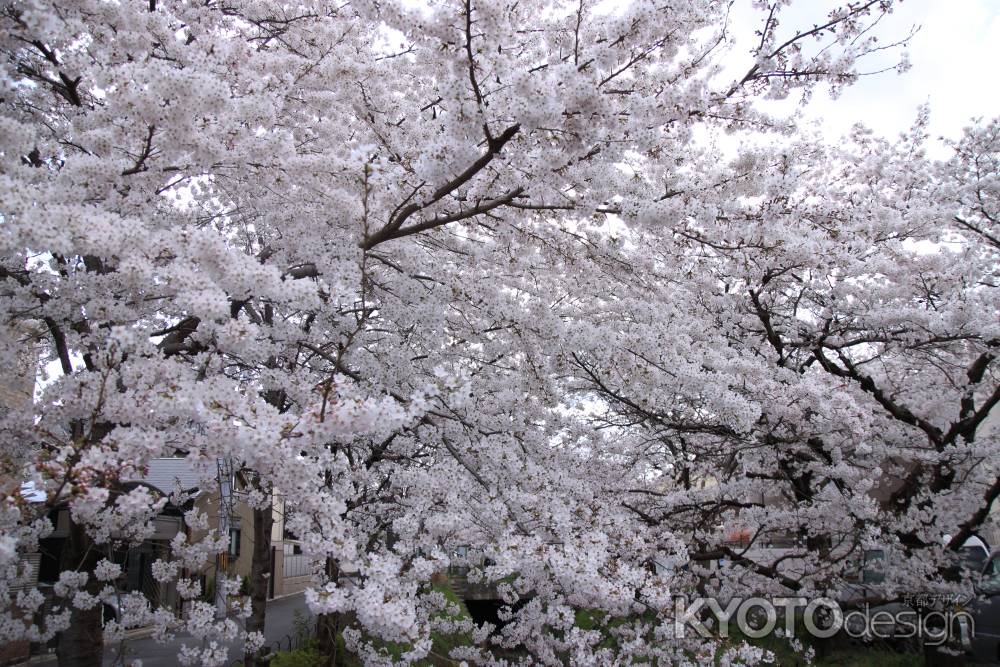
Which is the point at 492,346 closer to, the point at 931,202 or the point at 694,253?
the point at 694,253

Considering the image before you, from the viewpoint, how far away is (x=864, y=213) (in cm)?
762

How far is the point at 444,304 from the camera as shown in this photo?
229 inches

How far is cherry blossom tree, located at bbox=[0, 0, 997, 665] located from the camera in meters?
3.65

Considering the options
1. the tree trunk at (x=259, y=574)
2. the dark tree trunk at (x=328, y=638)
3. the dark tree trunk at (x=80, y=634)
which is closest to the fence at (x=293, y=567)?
the dark tree trunk at (x=328, y=638)

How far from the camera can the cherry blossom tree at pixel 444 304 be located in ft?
12.0

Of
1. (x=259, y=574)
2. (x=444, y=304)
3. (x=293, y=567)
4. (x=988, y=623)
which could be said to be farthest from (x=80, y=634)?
(x=293, y=567)

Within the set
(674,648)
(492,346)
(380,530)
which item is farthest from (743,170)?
(380,530)

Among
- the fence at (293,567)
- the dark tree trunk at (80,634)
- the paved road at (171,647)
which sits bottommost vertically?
the paved road at (171,647)

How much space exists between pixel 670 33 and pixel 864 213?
444cm

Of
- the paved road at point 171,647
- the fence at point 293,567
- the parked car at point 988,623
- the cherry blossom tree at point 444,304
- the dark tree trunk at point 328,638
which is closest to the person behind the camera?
the cherry blossom tree at point 444,304

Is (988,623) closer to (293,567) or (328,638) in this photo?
(328,638)

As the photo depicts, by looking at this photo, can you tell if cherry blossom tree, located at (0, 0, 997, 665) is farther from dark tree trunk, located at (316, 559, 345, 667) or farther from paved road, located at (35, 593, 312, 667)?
paved road, located at (35, 593, 312, 667)

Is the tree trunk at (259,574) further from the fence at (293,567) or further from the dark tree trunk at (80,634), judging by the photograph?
the fence at (293,567)

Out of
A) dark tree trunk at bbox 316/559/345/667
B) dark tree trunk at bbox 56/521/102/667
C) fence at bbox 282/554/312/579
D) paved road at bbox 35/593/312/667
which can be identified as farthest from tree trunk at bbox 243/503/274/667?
fence at bbox 282/554/312/579
